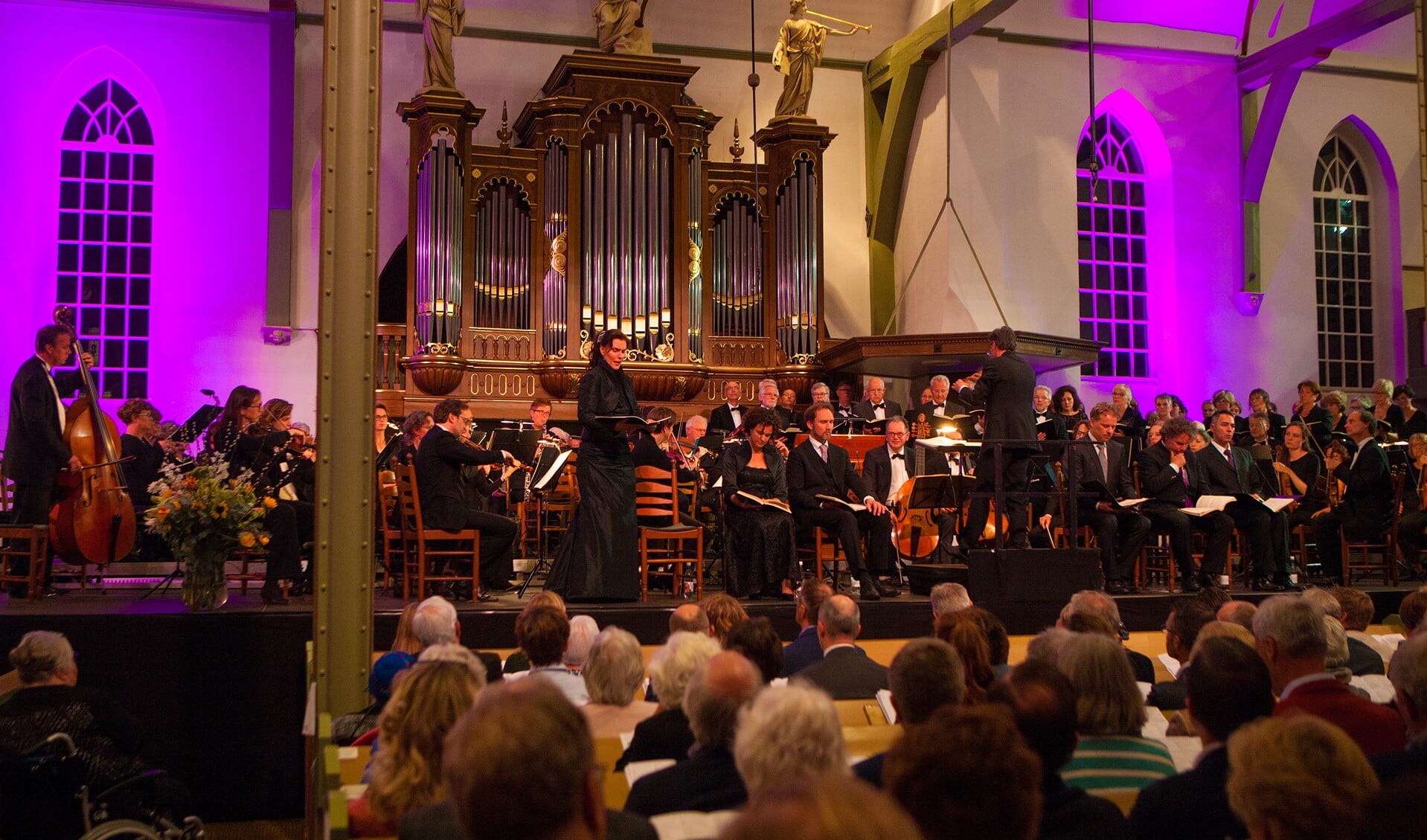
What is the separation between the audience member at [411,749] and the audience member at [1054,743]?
48.5 inches

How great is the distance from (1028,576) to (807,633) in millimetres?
2697

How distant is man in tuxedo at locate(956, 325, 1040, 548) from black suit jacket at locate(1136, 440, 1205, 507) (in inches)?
38.4

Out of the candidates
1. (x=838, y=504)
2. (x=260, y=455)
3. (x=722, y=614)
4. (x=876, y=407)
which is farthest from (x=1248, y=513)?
(x=260, y=455)

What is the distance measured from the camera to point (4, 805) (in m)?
4.57

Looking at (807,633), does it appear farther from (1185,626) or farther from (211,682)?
(211,682)

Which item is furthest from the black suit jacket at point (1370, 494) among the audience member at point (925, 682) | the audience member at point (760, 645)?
the audience member at point (925, 682)

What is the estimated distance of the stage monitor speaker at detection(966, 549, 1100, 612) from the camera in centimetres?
770

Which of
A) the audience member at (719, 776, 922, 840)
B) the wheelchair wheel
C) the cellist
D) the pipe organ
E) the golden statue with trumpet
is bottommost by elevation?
the wheelchair wheel

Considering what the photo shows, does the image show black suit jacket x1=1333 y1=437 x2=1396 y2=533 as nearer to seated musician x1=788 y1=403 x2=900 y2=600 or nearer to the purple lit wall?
seated musician x1=788 y1=403 x2=900 y2=600

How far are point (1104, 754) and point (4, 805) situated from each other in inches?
149

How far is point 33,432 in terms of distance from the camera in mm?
7023

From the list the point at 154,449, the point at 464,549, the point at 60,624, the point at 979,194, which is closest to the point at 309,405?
the point at 154,449

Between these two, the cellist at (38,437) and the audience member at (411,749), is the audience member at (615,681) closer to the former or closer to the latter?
the audience member at (411,749)

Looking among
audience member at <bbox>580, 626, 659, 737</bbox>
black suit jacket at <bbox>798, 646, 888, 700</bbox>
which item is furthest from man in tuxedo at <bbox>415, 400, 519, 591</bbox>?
audience member at <bbox>580, 626, 659, 737</bbox>
